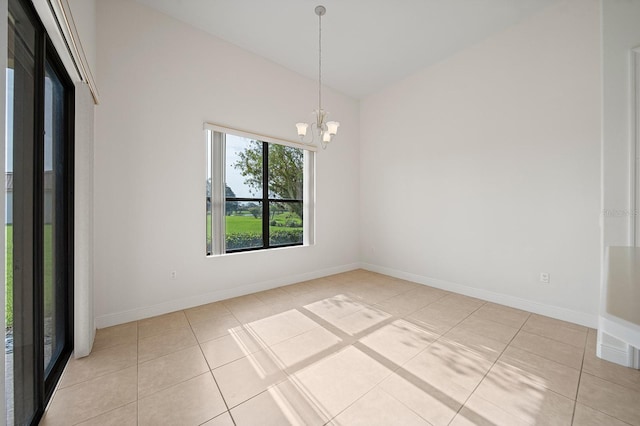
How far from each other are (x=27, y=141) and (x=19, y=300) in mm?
854

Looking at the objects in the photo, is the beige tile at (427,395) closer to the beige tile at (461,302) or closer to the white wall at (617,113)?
the beige tile at (461,302)

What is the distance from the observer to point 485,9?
2.88 metres

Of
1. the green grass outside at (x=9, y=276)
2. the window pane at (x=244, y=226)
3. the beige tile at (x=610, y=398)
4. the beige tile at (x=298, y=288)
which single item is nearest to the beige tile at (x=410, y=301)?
the beige tile at (x=298, y=288)

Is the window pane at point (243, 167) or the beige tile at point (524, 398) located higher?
the window pane at point (243, 167)

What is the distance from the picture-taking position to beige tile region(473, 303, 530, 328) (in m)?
2.78

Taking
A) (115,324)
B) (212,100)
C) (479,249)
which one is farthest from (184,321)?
(479,249)

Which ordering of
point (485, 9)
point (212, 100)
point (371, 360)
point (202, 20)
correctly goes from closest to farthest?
point (371, 360) < point (485, 9) < point (202, 20) < point (212, 100)

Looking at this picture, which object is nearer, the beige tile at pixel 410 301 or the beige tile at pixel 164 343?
the beige tile at pixel 164 343

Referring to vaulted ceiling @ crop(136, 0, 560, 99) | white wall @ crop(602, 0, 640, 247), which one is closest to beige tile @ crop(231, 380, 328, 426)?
white wall @ crop(602, 0, 640, 247)

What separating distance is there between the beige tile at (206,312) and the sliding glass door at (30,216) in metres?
1.09

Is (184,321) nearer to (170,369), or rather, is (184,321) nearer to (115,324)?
(115,324)

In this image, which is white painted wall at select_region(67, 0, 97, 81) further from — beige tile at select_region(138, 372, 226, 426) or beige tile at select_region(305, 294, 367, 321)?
beige tile at select_region(305, 294, 367, 321)

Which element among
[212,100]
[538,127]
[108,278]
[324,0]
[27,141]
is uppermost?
[324,0]

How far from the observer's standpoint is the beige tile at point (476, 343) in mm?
2163
